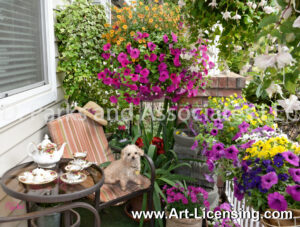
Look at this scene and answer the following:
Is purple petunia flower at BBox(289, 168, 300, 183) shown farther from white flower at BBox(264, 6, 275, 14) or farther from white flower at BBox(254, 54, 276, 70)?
white flower at BBox(264, 6, 275, 14)

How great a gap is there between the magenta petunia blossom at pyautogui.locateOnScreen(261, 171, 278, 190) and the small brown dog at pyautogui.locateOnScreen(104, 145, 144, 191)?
3.61ft

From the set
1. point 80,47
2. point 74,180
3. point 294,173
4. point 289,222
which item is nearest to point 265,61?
point 294,173

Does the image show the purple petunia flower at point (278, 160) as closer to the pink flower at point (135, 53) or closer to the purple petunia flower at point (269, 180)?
the purple petunia flower at point (269, 180)

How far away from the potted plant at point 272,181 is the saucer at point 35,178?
103 cm

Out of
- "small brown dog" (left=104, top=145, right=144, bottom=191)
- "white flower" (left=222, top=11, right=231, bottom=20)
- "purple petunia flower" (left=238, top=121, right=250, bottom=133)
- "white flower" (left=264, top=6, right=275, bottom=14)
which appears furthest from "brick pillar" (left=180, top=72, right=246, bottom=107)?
"white flower" (left=222, top=11, right=231, bottom=20)

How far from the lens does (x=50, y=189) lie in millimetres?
1583

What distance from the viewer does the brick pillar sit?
296 cm

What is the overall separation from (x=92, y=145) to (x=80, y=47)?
93 centimetres

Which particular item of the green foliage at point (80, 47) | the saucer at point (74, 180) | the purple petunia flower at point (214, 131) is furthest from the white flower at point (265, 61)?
the green foliage at point (80, 47)

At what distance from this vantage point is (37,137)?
2.21 m

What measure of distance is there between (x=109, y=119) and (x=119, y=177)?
1.00 metres

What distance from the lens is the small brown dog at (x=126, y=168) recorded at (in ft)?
6.95

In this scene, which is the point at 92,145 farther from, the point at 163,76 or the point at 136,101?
the point at 163,76

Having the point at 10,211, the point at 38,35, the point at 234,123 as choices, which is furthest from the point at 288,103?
the point at 38,35
